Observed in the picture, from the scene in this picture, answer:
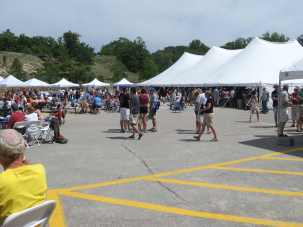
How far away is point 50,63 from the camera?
102 m

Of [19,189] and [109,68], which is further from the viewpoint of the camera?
[109,68]

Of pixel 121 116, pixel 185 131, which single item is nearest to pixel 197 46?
pixel 185 131

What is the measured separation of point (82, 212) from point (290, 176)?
4.08 meters

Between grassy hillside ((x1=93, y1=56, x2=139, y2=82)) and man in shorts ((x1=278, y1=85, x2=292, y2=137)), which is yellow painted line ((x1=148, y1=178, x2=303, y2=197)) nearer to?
man in shorts ((x1=278, y1=85, x2=292, y2=137))

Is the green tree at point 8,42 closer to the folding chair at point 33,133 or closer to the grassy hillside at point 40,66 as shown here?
the grassy hillside at point 40,66

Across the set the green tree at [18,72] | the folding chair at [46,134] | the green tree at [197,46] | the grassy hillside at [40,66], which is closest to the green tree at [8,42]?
the grassy hillside at [40,66]

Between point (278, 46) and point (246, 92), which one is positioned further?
→ point (278, 46)

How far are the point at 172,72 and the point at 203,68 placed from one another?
13.3ft

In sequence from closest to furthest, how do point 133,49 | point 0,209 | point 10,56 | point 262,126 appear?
point 0,209 < point 262,126 < point 10,56 < point 133,49

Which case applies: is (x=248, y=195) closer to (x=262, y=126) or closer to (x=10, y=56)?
(x=262, y=126)

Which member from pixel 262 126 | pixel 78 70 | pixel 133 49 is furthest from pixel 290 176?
pixel 133 49

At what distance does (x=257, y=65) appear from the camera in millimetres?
32938

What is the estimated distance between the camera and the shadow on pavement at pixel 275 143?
1177cm

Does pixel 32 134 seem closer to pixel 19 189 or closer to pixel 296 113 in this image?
→ pixel 296 113
